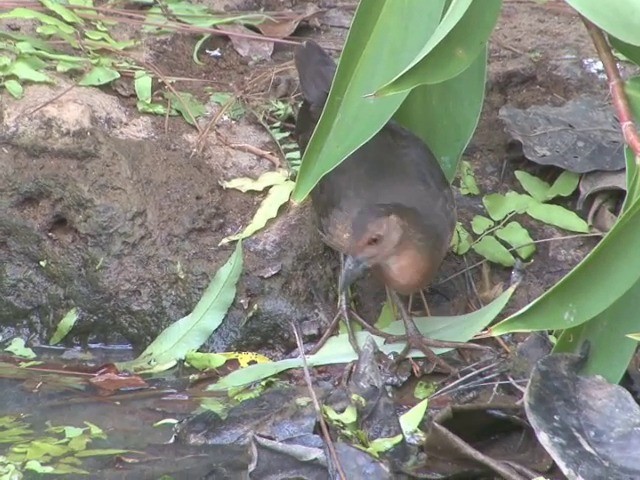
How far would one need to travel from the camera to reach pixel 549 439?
2029mm

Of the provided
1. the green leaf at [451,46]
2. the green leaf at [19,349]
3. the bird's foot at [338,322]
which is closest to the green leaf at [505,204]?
the bird's foot at [338,322]

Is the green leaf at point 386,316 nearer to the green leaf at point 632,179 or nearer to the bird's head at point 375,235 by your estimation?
the bird's head at point 375,235

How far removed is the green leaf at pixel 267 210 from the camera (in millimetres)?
3338

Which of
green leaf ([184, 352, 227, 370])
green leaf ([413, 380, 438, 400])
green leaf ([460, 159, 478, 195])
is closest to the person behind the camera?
green leaf ([413, 380, 438, 400])

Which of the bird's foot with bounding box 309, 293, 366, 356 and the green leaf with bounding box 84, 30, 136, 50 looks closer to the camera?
the bird's foot with bounding box 309, 293, 366, 356

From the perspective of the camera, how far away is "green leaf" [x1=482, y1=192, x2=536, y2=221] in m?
3.45

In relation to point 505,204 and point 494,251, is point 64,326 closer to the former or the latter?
point 494,251

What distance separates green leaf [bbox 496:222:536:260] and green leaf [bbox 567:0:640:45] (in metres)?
1.42

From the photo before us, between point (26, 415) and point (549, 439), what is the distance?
1.50m

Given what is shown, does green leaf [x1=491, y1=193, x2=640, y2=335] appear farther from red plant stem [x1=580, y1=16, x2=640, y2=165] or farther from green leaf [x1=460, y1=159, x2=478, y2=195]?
green leaf [x1=460, y1=159, x2=478, y2=195]

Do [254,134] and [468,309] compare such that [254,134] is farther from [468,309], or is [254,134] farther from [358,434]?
[358,434]

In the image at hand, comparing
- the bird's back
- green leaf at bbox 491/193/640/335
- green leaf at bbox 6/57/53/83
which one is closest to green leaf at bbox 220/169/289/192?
the bird's back

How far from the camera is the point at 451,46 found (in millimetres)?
2023

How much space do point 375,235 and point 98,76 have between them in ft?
3.97
